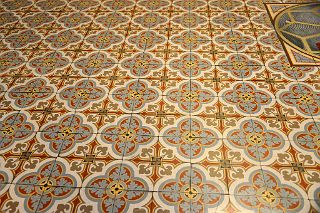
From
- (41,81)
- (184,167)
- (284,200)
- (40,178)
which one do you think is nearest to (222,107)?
(184,167)

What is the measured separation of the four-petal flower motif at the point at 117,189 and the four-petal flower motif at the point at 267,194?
60cm

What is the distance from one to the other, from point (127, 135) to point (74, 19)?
1994 millimetres

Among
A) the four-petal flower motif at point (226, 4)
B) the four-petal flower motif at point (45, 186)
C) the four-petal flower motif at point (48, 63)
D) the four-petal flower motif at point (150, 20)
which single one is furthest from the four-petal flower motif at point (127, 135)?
the four-petal flower motif at point (226, 4)

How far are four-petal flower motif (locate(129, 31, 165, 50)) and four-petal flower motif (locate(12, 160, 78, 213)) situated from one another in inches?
60.3

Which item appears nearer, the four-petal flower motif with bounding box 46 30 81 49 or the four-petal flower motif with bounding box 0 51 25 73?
the four-petal flower motif with bounding box 0 51 25 73

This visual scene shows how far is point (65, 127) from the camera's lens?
2205 mm

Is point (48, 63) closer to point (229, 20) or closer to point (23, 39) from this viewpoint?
point (23, 39)

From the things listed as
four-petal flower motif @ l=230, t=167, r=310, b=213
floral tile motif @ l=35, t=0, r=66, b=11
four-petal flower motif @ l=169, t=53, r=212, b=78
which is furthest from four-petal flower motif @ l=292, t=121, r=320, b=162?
floral tile motif @ l=35, t=0, r=66, b=11

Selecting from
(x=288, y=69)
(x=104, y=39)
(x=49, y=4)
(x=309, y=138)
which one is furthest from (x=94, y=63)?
(x=309, y=138)

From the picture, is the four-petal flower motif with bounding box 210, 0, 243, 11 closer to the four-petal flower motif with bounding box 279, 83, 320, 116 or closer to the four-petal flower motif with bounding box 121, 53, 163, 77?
the four-petal flower motif with bounding box 121, 53, 163, 77

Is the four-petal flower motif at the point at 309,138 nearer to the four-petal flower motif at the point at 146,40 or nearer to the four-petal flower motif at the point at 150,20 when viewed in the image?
the four-petal flower motif at the point at 146,40

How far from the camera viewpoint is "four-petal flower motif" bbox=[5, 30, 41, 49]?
10.1 feet

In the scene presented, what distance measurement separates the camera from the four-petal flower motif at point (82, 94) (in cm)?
239

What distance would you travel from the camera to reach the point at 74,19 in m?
3.44
